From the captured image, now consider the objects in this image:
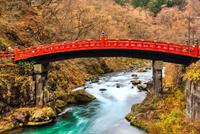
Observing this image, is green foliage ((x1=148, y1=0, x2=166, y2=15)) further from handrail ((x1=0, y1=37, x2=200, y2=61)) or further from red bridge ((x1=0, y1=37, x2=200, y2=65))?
handrail ((x1=0, y1=37, x2=200, y2=61))

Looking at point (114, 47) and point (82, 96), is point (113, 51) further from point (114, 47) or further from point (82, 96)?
point (82, 96)

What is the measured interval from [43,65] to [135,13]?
79916mm

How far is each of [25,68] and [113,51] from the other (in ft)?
37.1

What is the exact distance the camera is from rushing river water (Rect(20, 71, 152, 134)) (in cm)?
4397

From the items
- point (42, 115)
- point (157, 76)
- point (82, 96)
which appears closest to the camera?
point (42, 115)

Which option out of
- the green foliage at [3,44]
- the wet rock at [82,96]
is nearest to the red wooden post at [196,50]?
the wet rock at [82,96]

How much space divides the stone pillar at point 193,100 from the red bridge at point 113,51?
570cm

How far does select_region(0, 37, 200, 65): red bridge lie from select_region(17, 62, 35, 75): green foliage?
2.01 ft

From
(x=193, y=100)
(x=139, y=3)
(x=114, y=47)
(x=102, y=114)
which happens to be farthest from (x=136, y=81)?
(x=139, y=3)

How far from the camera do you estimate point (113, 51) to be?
164ft

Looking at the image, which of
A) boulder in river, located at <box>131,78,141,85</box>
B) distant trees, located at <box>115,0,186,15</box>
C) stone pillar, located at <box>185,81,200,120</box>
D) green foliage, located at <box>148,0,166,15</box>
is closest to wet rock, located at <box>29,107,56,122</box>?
stone pillar, located at <box>185,81,200,120</box>

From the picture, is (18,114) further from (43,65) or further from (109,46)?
(109,46)

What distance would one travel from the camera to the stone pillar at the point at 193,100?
3675 centimetres

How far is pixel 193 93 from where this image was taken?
38281 millimetres
